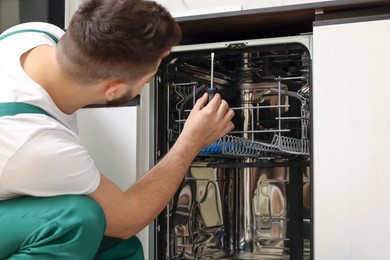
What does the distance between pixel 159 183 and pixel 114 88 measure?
23cm

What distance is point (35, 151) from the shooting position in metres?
1.03

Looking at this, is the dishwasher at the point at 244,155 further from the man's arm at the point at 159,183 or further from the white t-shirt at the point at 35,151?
the white t-shirt at the point at 35,151

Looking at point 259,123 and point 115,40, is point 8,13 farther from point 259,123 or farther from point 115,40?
point 115,40

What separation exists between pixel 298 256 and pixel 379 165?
555 mm

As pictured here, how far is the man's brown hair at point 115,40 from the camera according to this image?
41.9 inches

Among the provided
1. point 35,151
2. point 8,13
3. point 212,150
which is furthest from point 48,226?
point 8,13

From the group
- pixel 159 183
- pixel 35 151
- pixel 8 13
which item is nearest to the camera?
pixel 35 151

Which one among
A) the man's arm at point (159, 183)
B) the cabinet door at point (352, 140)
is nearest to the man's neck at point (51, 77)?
the man's arm at point (159, 183)

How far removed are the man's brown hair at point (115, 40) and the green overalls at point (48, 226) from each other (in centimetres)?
12

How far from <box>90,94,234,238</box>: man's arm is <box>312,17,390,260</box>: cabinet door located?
225 millimetres

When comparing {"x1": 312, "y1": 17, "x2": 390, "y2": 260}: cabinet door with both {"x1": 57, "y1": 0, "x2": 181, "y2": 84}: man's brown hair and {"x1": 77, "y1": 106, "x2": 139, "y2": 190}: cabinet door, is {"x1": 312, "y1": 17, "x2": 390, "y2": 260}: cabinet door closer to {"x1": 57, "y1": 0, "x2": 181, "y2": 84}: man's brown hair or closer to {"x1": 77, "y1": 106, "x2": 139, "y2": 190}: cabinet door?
{"x1": 57, "y1": 0, "x2": 181, "y2": 84}: man's brown hair

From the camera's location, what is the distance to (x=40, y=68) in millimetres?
1152

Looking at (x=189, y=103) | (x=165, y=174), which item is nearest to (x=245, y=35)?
(x=189, y=103)

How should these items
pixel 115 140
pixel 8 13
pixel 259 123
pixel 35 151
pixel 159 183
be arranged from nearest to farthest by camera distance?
1. pixel 35 151
2. pixel 159 183
3. pixel 115 140
4. pixel 259 123
5. pixel 8 13
